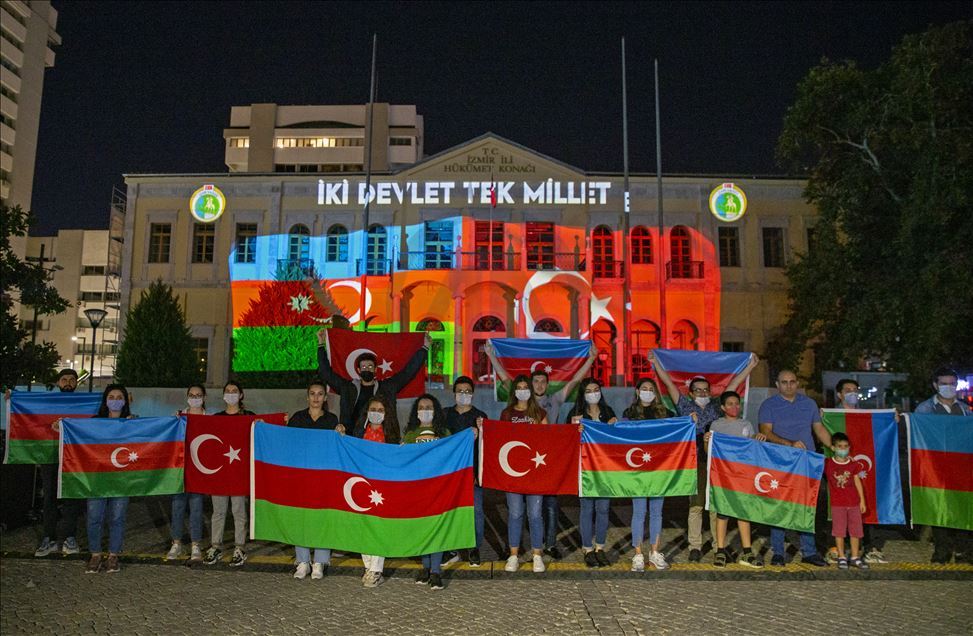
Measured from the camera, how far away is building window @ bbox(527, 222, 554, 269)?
30.2 meters

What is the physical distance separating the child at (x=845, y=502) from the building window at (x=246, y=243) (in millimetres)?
28149

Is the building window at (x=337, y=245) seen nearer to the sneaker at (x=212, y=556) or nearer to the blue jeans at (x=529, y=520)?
the sneaker at (x=212, y=556)

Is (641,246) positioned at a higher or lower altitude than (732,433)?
higher

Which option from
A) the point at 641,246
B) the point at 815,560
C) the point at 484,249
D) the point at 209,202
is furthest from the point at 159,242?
the point at 815,560

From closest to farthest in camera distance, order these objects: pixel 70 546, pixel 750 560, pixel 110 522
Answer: pixel 110 522
pixel 750 560
pixel 70 546

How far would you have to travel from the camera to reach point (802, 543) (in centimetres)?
781

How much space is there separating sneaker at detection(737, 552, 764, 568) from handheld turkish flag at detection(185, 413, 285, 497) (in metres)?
5.52

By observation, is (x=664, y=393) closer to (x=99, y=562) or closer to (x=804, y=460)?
(x=804, y=460)

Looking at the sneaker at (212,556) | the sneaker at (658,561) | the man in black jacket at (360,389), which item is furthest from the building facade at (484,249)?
the sneaker at (658,561)

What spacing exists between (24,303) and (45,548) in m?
2.74

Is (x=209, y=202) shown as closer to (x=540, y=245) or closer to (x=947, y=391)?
(x=540, y=245)

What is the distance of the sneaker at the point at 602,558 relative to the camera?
7.39 meters

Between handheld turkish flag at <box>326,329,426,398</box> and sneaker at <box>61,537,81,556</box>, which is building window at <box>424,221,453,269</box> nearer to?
handheld turkish flag at <box>326,329,426,398</box>

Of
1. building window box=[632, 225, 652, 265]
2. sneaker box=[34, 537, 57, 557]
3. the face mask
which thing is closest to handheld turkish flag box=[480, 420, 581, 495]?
the face mask
